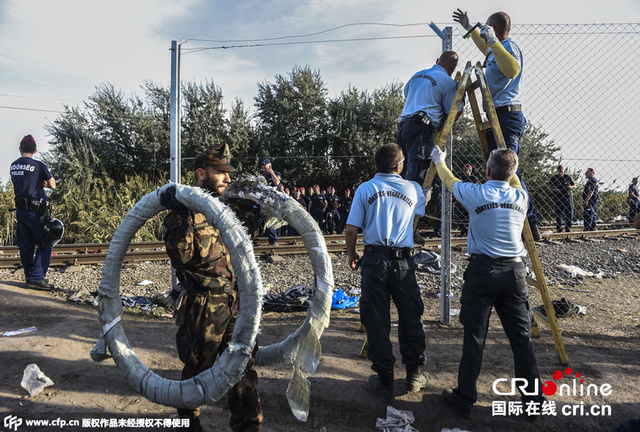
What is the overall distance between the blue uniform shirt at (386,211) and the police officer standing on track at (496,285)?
1.80 feet

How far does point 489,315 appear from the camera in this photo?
3.18 meters

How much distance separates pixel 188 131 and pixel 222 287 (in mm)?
18105

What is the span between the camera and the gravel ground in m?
5.95

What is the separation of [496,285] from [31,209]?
7.08 m

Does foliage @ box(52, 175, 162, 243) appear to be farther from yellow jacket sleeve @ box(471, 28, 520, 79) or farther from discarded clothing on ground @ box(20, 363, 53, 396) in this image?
yellow jacket sleeve @ box(471, 28, 520, 79)

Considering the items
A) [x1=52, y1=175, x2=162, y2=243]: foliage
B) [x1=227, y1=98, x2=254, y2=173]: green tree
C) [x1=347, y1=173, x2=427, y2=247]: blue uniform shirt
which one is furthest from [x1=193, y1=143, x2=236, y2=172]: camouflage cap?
[x1=227, y1=98, x2=254, y2=173]: green tree

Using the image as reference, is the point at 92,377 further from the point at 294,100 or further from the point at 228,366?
the point at 294,100

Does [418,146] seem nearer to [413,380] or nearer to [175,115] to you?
[413,380]

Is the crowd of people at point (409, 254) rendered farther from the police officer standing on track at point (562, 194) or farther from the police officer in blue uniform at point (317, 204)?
the police officer in blue uniform at point (317, 204)

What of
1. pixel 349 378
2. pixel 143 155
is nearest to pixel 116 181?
pixel 143 155

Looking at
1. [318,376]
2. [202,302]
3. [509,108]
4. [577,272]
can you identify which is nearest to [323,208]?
[577,272]

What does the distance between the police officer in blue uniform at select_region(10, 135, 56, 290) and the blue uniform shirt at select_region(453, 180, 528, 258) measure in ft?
21.8

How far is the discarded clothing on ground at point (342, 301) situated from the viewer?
5.91 metres

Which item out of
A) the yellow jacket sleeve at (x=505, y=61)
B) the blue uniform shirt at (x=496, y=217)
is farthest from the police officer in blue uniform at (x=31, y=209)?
the yellow jacket sleeve at (x=505, y=61)
